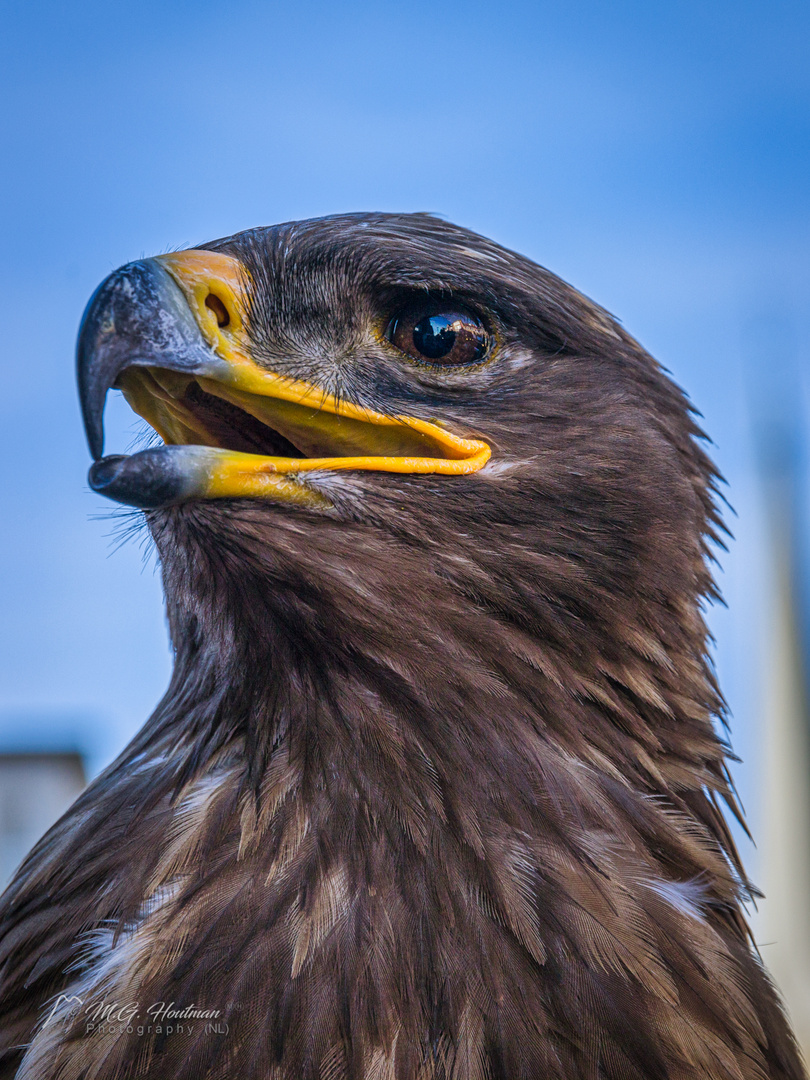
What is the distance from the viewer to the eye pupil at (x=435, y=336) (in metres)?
2.19

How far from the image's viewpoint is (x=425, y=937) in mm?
1858

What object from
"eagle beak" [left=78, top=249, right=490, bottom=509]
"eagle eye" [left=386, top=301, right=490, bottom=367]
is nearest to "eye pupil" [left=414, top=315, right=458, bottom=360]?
"eagle eye" [left=386, top=301, right=490, bottom=367]

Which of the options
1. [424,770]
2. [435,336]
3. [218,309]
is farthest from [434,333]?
[424,770]

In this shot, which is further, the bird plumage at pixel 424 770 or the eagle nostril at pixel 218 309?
the eagle nostril at pixel 218 309

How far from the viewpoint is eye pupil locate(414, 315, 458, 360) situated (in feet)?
7.18

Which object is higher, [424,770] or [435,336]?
[435,336]

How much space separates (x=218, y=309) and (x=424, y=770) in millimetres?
1014

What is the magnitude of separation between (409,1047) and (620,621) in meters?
0.93

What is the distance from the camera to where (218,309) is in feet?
6.82

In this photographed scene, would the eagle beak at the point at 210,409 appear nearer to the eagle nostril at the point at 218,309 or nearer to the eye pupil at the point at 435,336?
the eagle nostril at the point at 218,309

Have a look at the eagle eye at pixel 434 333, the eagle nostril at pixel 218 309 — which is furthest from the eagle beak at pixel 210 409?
the eagle eye at pixel 434 333

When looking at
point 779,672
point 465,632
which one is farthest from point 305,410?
point 779,672

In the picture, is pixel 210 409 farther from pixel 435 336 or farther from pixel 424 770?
pixel 424 770

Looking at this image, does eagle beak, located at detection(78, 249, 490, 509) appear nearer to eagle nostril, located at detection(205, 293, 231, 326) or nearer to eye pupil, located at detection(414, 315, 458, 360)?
eagle nostril, located at detection(205, 293, 231, 326)
